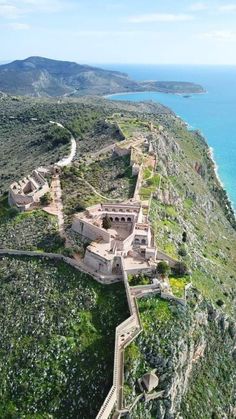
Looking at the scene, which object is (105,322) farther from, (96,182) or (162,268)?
(96,182)

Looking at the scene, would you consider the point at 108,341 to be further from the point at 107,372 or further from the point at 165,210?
the point at 165,210

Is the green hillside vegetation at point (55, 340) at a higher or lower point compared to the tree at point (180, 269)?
lower

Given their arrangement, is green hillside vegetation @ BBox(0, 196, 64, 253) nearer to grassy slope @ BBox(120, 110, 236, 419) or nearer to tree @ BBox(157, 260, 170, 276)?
tree @ BBox(157, 260, 170, 276)

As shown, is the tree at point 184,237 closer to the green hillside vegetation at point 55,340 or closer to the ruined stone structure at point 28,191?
the green hillside vegetation at point 55,340

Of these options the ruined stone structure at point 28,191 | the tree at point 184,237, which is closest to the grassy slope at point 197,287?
the tree at point 184,237

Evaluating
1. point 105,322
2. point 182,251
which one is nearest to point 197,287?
point 182,251

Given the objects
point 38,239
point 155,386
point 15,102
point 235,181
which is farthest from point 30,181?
point 15,102
